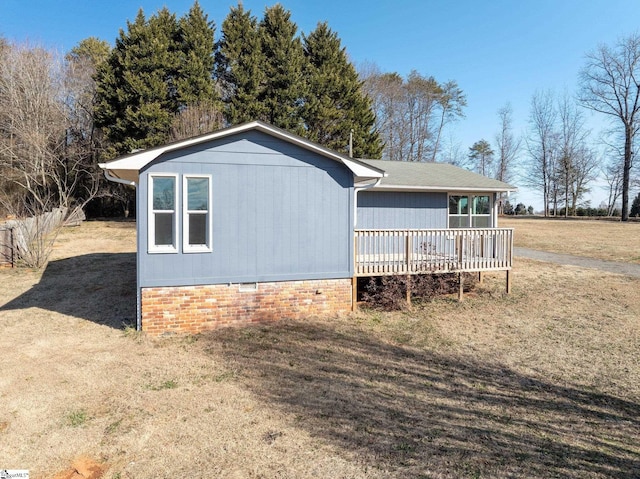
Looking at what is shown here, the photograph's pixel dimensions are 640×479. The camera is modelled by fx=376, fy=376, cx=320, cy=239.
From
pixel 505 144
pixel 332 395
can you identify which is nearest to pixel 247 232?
pixel 332 395

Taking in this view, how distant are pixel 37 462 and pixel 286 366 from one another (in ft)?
10.1

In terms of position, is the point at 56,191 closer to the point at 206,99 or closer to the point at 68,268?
the point at 206,99

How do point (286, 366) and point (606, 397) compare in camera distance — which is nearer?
point (606, 397)

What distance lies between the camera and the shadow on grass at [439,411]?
347cm

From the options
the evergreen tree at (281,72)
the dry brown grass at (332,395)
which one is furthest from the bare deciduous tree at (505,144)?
the dry brown grass at (332,395)

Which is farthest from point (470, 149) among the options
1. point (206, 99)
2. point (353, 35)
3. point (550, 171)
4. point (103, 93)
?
point (103, 93)

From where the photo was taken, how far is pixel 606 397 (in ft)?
15.7

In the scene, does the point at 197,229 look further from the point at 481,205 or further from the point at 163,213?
the point at 481,205

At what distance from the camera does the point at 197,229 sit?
7.37 meters

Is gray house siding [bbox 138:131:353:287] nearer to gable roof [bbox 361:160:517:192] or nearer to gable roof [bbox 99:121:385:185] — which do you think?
gable roof [bbox 99:121:385:185]

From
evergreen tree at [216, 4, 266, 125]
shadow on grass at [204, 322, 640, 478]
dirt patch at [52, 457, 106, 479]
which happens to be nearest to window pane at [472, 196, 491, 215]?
shadow on grass at [204, 322, 640, 478]

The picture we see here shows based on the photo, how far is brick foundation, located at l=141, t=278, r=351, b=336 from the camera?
7.18 meters

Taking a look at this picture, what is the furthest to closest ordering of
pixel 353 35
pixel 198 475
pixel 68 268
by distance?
pixel 353 35 < pixel 68 268 < pixel 198 475

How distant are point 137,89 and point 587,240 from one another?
93.8 feet
